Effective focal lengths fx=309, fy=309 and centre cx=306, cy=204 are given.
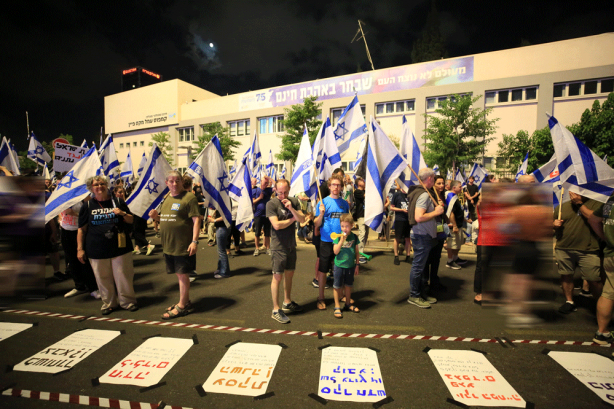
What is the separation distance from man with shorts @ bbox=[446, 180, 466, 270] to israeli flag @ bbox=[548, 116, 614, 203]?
240 centimetres

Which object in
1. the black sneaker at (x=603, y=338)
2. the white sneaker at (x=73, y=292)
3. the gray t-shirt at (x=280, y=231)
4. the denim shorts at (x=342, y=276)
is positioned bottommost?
the white sneaker at (x=73, y=292)

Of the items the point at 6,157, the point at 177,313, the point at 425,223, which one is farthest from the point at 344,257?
the point at 6,157

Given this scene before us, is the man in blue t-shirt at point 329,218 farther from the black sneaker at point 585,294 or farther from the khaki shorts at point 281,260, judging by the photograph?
the black sneaker at point 585,294

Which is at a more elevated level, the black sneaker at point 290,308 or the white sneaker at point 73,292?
the black sneaker at point 290,308

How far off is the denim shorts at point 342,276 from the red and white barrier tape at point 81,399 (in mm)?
2651

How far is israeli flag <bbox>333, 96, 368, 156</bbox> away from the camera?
7215mm

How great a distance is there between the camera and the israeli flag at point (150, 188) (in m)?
5.54

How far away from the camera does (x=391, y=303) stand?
5.28m

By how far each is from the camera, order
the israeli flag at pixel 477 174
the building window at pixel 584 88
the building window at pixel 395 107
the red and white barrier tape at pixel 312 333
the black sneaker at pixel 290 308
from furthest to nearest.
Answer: the building window at pixel 395 107 < the building window at pixel 584 88 < the israeli flag at pixel 477 174 < the black sneaker at pixel 290 308 < the red and white barrier tape at pixel 312 333

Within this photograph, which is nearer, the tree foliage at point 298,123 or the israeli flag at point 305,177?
the israeli flag at point 305,177

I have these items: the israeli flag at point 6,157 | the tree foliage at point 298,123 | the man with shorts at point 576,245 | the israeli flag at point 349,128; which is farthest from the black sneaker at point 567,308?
the tree foliage at point 298,123

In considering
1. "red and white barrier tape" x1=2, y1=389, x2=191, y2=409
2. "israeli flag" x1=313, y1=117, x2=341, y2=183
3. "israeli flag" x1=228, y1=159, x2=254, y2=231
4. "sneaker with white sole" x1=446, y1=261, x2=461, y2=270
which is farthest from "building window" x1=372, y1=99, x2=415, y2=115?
"red and white barrier tape" x1=2, y1=389, x2=191, y2=409

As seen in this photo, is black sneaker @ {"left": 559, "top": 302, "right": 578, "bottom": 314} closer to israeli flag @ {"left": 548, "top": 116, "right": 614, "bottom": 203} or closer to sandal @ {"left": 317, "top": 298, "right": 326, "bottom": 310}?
israeli flag @ {"left": 548, "top": 116, "right": 614, "bottom": 203}

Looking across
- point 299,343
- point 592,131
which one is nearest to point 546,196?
point 299,343
